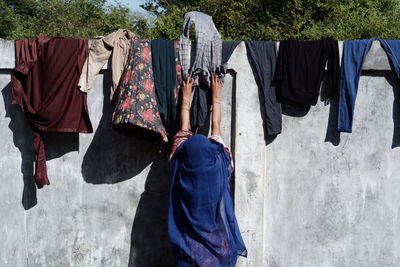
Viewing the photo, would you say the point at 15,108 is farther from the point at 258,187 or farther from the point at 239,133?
the point at 258,187

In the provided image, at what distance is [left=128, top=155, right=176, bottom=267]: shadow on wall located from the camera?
3852mm

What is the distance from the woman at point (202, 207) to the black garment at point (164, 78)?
0.38 m

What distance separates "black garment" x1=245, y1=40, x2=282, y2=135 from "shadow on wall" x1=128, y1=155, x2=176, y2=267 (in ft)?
3.76

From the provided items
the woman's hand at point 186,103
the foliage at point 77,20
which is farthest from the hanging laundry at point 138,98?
the foliage at point 77,20

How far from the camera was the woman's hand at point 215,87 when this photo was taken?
11.8 feet

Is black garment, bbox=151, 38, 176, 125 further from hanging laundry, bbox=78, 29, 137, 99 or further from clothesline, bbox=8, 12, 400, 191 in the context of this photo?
hanging laundry, bbox=78, 29, 137, 99

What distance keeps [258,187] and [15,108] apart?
2.59m

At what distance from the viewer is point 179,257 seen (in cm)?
328

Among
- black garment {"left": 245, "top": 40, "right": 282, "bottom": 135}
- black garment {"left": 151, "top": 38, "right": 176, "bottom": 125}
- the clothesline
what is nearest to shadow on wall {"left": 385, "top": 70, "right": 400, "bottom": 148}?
the clothesline

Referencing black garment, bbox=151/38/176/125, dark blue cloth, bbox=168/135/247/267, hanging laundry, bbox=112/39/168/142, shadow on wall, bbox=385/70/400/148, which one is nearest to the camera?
dark blue cloth, bbox=168/135/247/267

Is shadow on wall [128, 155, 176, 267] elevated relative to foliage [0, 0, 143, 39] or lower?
lower

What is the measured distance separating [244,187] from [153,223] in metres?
1.01

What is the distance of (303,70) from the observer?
142 inches

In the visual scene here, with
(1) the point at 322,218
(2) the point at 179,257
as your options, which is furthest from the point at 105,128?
(1) the point at 322,218
